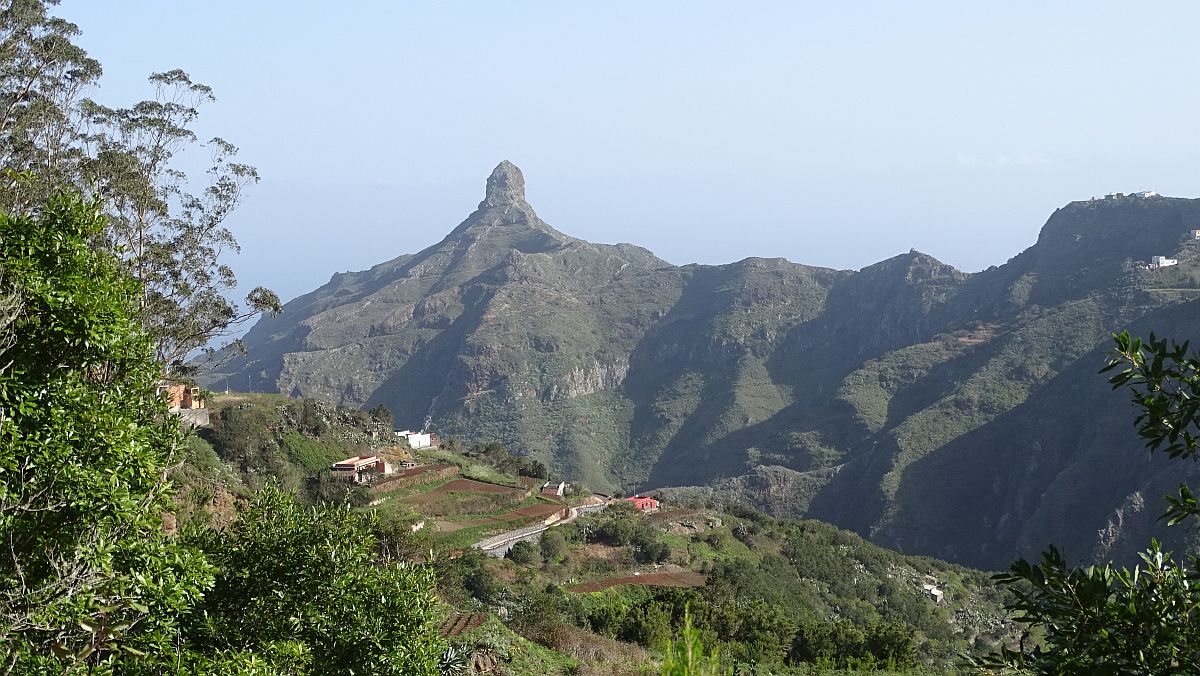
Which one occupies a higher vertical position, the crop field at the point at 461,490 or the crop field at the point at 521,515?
the crop field at the point at 461,490

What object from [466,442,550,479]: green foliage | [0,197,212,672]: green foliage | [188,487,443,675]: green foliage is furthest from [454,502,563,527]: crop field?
[0,197,212,672]: green foliage

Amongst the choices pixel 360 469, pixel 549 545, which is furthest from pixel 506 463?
pixel 549 545

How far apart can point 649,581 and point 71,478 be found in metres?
29.2

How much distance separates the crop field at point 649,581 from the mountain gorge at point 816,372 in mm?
43678

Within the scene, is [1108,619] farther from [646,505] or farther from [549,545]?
[646,505]

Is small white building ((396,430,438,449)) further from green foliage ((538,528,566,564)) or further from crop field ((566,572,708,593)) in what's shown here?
crop field ((566,572,708,593))

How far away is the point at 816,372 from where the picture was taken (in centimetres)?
14650

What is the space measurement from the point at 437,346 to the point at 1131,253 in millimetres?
104732

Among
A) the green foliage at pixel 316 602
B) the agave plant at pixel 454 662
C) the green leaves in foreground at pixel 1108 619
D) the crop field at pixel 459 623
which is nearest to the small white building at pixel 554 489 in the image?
the crop field at pixel 459 623

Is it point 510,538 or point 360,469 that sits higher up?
point 360,469

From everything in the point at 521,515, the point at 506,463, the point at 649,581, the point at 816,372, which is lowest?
the point at 649,581

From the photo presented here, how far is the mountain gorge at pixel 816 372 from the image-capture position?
88188 mm

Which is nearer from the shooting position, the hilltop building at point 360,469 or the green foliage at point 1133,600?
the green foliage at point 1133,600

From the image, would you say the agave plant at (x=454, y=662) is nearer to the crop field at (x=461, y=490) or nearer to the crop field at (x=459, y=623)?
the crop field at (x=459, y=623)
